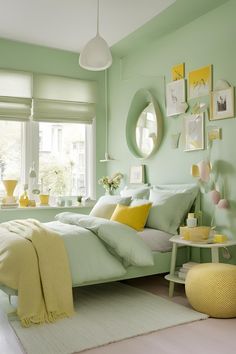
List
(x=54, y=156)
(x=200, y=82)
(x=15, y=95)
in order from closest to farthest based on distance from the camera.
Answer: (x=200, y=82)
(x=15, y=95)
(x=54, y=156)

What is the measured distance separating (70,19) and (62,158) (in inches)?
75.2

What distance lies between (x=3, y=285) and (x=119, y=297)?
1.03m

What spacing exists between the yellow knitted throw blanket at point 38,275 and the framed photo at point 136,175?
6.43ft

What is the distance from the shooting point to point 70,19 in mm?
4250

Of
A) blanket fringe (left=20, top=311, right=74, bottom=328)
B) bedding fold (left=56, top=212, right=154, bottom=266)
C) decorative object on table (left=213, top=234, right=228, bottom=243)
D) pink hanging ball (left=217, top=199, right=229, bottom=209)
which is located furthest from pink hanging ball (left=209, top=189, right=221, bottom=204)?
blanket fringe (left=20, top=311, right=74, bottom=328)

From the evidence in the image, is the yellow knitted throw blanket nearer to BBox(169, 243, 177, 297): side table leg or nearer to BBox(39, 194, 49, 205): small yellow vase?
BBox(169, 243, 177, 297): side table leg

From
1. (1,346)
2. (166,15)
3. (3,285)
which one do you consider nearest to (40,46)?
(166,15)

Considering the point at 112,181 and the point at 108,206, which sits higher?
the point at 112,181

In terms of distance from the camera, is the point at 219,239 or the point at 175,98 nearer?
the point at 219,239

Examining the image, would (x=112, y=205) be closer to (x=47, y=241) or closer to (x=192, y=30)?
(x=47, y=241)

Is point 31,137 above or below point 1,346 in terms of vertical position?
above

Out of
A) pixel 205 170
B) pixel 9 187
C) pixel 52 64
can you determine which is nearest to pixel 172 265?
pixel 205 170

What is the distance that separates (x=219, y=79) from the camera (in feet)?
12.2

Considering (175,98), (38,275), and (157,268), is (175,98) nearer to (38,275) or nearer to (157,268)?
(157,268)
